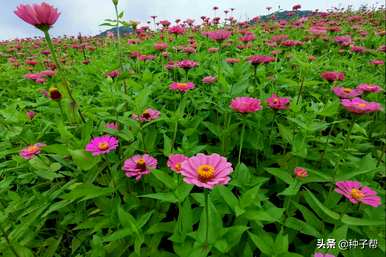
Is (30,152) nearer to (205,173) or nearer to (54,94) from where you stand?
(54,94)

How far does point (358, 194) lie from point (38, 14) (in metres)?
1.21

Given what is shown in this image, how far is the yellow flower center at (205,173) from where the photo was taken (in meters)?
0.81

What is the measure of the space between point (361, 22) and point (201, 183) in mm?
5188

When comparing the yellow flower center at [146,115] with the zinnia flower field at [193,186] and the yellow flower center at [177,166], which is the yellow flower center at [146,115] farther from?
the yellow flower center at [177,166]

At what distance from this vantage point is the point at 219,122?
5.43ft

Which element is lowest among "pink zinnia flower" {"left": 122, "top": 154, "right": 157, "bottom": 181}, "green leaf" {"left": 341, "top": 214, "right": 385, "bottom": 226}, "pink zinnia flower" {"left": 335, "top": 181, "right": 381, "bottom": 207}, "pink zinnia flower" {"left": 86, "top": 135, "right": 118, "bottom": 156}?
"green leaf" {"left": 341, "top": 214, "right": 385, "bottom": 226}

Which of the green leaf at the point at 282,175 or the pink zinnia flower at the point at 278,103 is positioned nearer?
the green leaf at the point at 282,175

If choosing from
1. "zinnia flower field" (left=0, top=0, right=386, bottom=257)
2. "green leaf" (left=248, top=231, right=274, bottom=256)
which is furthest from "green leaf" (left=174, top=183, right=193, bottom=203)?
"green leaf" (left=248, top=231, right=274, bottom=256)

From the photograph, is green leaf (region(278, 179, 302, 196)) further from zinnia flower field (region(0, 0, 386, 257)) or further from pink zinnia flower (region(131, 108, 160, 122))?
pink zinnia flower (region(131, 108, 160, 122))

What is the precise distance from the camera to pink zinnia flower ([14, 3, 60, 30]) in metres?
1.00

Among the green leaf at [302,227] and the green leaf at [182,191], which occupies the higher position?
the green leaf at [182,191]

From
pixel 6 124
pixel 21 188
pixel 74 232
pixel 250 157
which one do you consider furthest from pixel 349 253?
pixel 6 124

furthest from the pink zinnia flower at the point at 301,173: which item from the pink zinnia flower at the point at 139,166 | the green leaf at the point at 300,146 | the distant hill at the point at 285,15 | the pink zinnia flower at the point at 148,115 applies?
the distant hill at the point at 285,15

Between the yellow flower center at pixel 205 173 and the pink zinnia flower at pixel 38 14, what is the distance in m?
0.71
